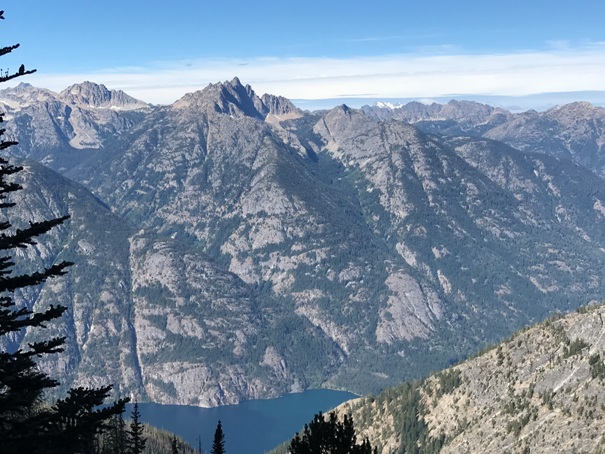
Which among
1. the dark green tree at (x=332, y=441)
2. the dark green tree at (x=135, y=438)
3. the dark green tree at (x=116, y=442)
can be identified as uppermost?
the dark green tree at (x=332, y=441)

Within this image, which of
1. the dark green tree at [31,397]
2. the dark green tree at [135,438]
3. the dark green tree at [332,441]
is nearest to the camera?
the dark green tree at [31,397]

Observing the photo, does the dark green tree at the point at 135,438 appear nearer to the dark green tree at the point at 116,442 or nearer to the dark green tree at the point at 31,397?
the dark green tree at the point at 116,442

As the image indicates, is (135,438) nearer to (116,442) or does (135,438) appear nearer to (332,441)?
(116,442)

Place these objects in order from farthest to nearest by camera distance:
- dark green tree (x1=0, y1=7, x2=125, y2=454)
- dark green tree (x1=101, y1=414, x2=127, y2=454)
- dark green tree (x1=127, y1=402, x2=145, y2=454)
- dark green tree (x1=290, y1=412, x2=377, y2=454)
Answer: dark green tree (x1=101, y1=414, x2=127, y2=454) → dark green tree (x1=127, y1=402, x2=145, y2=454) → dark green tree (x1=290, y1=412, x2=377, y2=454) → dark green tree (x1=0, y1=7, x2=125, y2=454)

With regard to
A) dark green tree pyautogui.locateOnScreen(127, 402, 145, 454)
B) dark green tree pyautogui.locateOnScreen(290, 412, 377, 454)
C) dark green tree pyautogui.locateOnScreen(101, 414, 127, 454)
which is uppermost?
dark green tree pyautogui.locateOnScreen(290, 412, 377, 454)

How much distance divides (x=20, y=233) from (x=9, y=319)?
355 cm

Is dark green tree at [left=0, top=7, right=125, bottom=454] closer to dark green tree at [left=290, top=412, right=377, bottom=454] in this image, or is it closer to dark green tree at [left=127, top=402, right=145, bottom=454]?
dark green tree at [left=290, top=412, right=377, bottom=454]

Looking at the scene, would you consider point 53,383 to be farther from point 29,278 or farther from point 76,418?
point 29,278

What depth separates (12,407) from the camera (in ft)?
101

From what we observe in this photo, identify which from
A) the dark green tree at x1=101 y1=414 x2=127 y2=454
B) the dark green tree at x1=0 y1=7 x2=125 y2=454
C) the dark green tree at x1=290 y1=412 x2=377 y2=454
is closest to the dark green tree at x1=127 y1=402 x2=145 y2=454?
the dark green tree at x1=101 y1=414 x2=127 y2=454

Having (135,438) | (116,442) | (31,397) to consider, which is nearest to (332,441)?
(31,397)

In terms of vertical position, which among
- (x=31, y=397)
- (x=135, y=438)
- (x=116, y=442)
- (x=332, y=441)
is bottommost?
(x=116, y=442)

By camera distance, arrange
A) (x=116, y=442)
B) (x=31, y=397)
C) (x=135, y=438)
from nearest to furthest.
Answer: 1. (x=31, y=397)
2. (x=135, y=438)
3. (x=116, y=442)

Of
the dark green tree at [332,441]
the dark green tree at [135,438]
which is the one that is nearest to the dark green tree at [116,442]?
the dark green tree at [135,438]
